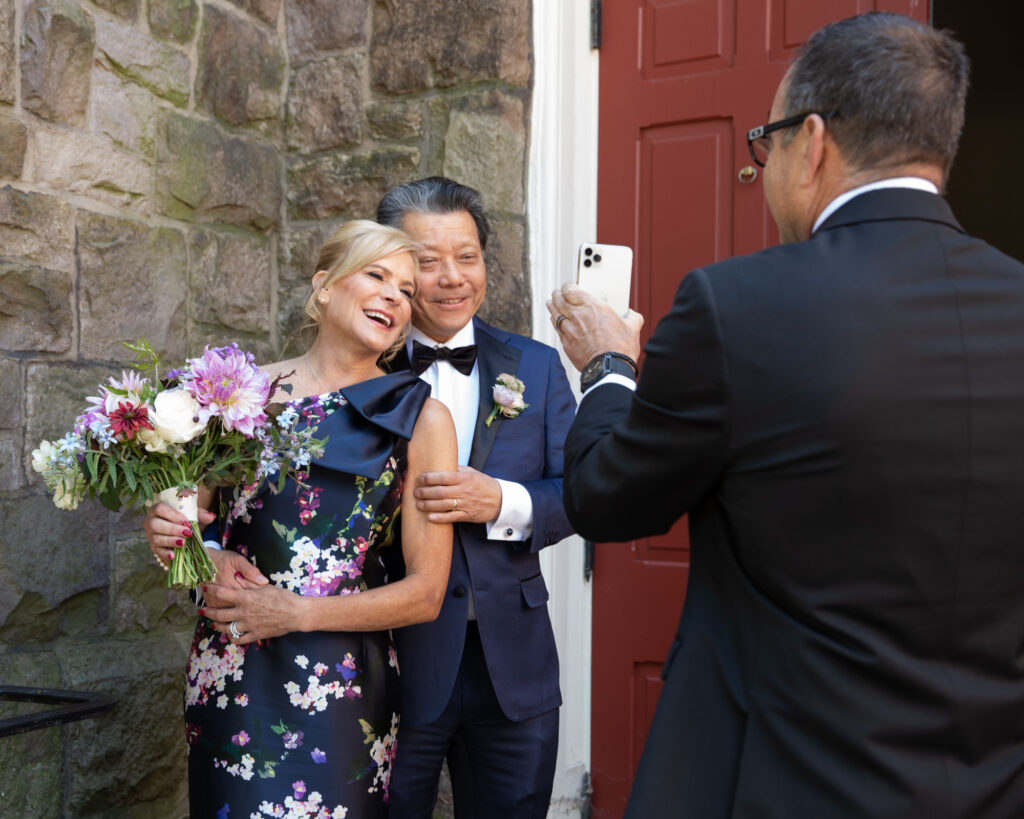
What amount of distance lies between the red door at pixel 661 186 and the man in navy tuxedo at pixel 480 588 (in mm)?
968

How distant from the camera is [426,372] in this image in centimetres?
270

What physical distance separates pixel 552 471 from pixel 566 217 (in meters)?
1.36

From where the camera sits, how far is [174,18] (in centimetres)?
341

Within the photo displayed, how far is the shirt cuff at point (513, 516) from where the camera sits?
2424mm

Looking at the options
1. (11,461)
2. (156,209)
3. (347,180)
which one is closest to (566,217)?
(347,180)

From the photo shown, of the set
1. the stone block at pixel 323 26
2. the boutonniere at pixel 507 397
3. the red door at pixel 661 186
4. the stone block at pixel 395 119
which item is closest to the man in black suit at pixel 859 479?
the boutonniere at pixel 507 397

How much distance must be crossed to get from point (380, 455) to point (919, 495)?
131 cm

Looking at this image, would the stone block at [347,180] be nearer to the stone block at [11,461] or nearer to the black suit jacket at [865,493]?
the stone block at [11,461]

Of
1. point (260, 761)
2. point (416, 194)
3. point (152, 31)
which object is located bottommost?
point (260, 761)

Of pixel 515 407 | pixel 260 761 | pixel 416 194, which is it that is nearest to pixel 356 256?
pixel 416 194

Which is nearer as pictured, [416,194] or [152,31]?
[416,194]

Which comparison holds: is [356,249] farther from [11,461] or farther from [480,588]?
[11,461]

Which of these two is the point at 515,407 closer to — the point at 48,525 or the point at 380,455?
the point at 380,455

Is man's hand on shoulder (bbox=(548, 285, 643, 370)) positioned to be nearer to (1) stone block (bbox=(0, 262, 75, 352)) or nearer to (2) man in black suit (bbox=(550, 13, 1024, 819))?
(2) man in black suit (bbox=(550, 13, 1024, 819))
